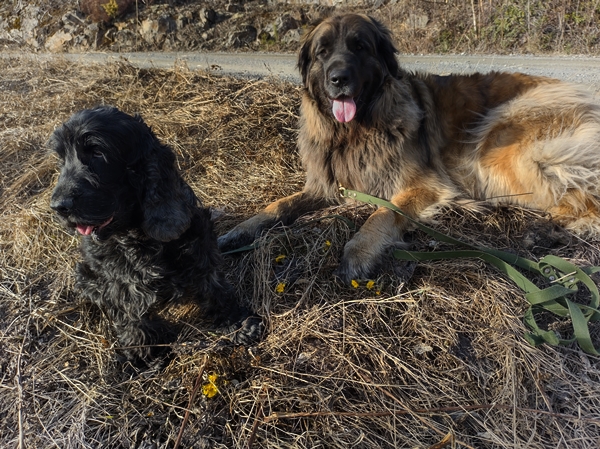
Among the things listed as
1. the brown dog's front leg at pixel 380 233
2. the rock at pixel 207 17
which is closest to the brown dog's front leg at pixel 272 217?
the brown dog's front leg at pixel 380 233

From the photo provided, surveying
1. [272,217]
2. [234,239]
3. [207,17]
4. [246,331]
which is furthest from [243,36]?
[246,331]

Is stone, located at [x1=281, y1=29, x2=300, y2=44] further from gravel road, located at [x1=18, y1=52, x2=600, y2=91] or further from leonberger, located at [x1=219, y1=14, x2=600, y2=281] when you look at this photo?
leonberger, located at [x1=219, y1=14, x2=600, y2=281]

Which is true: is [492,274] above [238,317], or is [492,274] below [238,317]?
above

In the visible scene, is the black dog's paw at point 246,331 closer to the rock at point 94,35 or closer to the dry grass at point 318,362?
the dry grass at point 318,362

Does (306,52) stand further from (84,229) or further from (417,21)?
(417,21)

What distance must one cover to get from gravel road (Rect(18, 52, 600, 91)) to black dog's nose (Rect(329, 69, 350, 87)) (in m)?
3.06

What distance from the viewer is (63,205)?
183cm

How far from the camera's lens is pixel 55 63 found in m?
7.46

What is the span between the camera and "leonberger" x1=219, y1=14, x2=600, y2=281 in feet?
11.0

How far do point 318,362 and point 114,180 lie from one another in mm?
1426

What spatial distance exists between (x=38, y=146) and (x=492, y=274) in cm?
493

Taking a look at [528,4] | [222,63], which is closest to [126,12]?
[222,63]

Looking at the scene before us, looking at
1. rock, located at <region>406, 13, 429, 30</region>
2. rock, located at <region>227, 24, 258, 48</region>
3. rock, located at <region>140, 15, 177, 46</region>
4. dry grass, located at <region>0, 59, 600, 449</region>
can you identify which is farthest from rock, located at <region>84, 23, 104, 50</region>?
dry grass, located at <region>0, 59, 600, 449</region>

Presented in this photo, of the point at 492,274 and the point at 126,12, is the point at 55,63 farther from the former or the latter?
the point at 492,274
